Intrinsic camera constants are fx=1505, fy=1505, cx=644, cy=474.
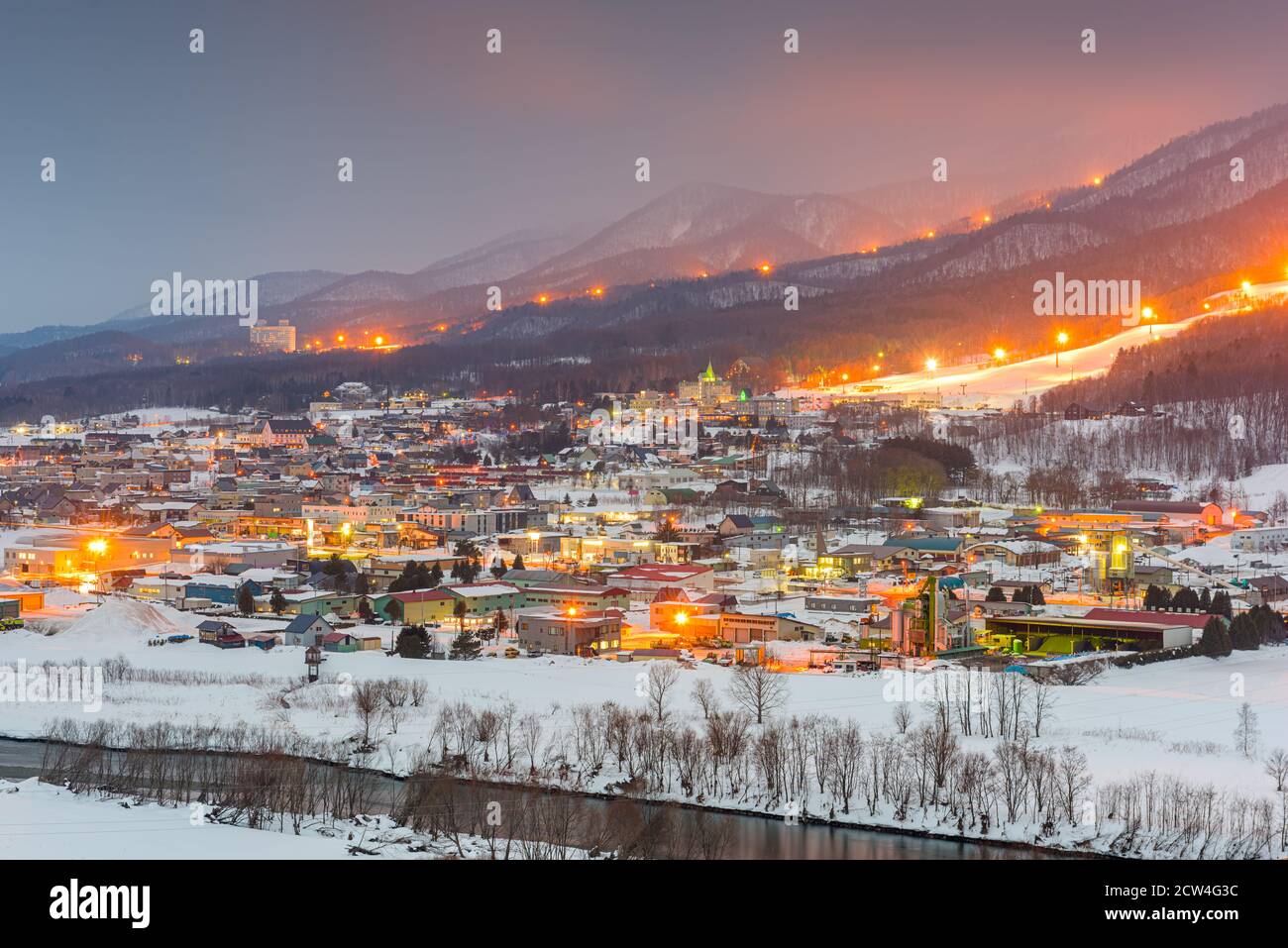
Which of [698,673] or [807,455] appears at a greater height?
[807,455]

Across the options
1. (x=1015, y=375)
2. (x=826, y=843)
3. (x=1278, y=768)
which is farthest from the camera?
(x=1015, y=375)

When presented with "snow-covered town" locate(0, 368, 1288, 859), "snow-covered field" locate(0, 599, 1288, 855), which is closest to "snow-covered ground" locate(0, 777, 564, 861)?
"snow-covered town" locate(0, 368, 1288, 859)

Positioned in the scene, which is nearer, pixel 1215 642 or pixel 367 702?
pixel 367 702

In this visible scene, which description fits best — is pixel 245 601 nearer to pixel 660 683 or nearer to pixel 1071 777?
pixel 660 683

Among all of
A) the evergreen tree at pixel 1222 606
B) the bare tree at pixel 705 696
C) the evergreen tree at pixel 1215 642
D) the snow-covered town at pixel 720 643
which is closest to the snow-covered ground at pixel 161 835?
the snow-covered town at pixel 720 643

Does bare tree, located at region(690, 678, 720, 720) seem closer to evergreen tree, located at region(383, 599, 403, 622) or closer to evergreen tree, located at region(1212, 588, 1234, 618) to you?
evergreen tree, located at region(383, 599, 403, 622)

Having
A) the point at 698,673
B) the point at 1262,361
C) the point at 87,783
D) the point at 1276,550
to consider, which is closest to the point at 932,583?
the point at 698,673

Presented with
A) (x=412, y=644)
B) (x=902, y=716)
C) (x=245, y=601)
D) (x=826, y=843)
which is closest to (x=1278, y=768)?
(x=902, y=716)
